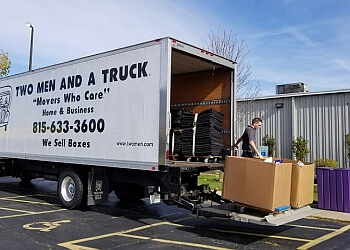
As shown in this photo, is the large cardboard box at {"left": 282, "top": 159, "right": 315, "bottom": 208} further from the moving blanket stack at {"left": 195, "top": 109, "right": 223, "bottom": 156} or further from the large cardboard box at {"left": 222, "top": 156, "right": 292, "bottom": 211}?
the moving blanket stack at {"left": 195, "top": 109, "right": 223, "bottom": 156}

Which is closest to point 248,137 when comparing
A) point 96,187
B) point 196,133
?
point 196,133

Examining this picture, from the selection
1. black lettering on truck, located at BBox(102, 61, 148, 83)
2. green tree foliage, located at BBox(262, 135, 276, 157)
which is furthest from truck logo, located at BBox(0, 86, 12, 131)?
green tree foliage, located at BBox(262, 135, 276, 157)

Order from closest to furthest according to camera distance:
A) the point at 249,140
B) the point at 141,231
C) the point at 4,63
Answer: the point at 141,231
the point at 249,140
the point at 4,63

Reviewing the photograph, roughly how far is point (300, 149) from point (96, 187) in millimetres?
10497

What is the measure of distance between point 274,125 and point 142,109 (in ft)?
38.1

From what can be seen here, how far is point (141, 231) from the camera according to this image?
23.6 feet

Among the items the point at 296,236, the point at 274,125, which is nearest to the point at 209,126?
the point at 296,236

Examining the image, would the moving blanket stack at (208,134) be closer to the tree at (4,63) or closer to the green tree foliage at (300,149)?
the green tree foliage at (300,149)

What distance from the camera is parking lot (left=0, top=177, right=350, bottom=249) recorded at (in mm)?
6289

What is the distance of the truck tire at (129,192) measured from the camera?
390 inches

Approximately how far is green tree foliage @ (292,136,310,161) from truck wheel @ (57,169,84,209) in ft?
34.6

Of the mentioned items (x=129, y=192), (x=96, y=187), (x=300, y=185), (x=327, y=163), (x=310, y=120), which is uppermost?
(x=310, y=120)

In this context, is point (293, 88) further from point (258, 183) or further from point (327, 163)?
point (258, 183)

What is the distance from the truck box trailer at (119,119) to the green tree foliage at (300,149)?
8.45m
